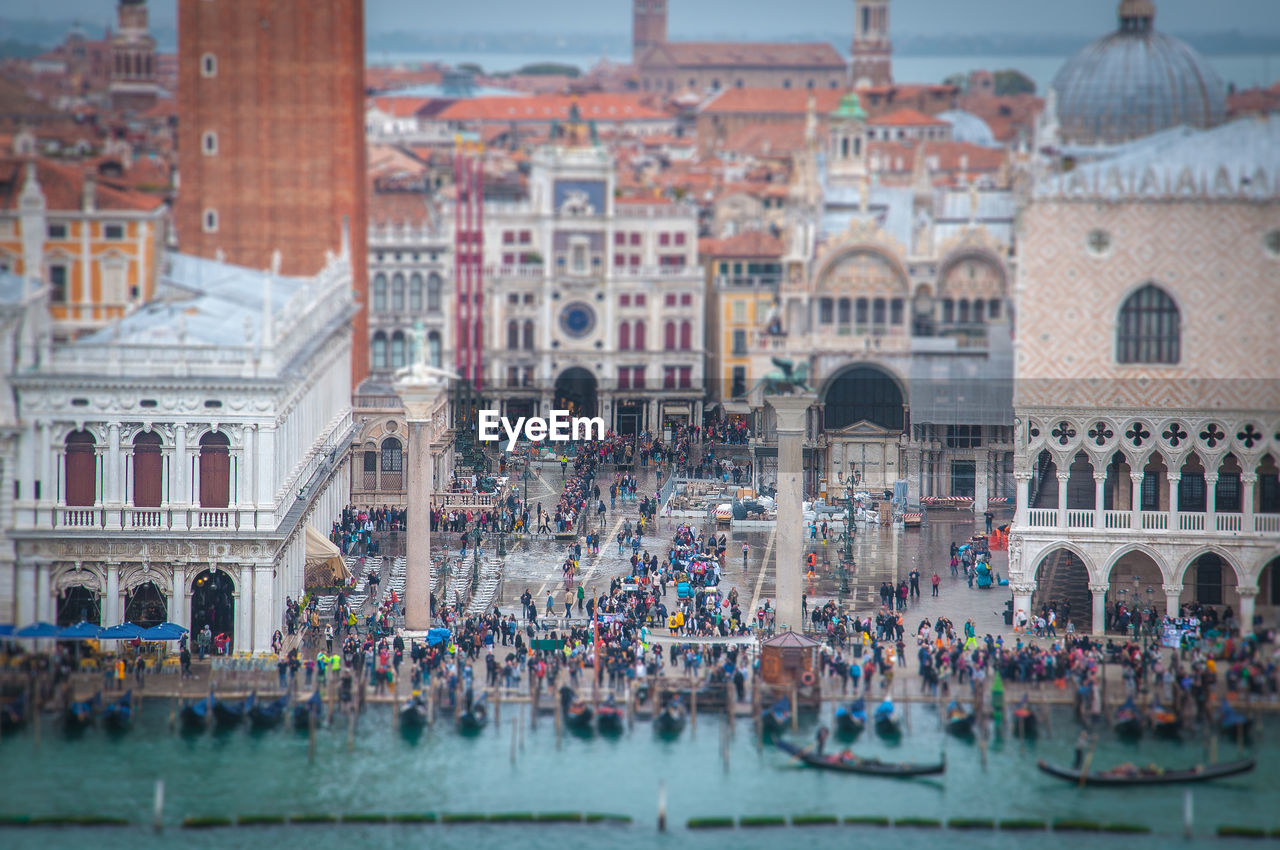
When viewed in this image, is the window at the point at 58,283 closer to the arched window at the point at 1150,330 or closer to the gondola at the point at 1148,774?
the arched window at the point at 1150,330

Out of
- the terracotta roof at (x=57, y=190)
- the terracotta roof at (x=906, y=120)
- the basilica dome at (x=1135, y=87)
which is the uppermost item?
the terracotta roof at (x=906, y=120)

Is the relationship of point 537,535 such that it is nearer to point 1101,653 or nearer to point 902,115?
point 1101,653

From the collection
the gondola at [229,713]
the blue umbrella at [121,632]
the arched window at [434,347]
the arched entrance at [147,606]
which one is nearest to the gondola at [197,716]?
the gondola at [229,713]

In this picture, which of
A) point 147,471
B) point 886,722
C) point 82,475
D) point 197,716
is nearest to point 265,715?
point 197,716

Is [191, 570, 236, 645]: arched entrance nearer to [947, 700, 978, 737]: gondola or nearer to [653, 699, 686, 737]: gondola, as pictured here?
[653, 699, 686, 737]: gondola

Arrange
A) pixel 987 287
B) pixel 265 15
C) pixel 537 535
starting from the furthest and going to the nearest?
pixel 987 287, pixel 265 15, pixel 537 535

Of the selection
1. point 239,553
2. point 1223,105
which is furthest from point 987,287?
point 239,553
